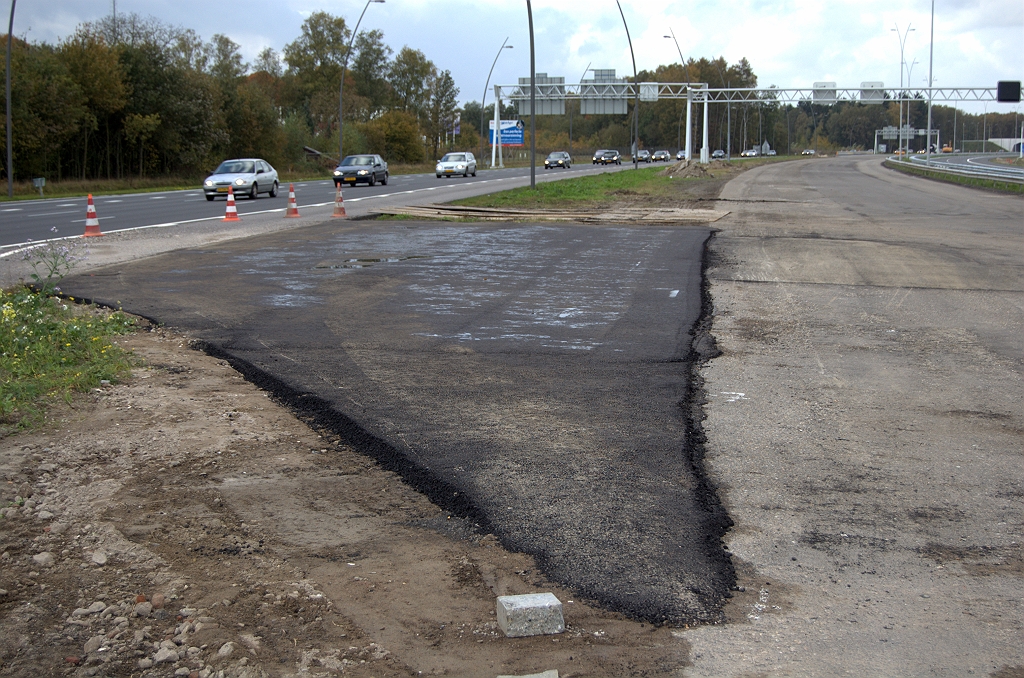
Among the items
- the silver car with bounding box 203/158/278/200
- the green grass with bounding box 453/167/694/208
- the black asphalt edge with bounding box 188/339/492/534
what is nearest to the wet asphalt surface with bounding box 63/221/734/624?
the black asphalt edge with bounding box 188/339/492/534

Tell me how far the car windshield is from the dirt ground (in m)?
30.8

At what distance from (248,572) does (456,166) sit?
5440cm

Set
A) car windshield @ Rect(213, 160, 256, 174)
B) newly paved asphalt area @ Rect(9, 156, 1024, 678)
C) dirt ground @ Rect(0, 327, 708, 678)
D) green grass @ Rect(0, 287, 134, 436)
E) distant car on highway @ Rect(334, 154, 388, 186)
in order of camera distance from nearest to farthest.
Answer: dirt ground @ Rect(0, 327, 708, 678) → newly paved asphalt area @ Rect(9, 156, 1024, 678) → green grass @ Rect(0, 287, 134, 436) → car windshield @ Rect(213, 160, 256, 174) → distant car on highway @ Rect(334, 154, 388, 186)

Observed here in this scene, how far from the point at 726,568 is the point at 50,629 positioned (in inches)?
108

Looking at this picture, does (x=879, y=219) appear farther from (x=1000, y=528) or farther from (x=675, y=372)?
(x=1000, y=528)

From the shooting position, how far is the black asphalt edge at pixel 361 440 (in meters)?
4.86

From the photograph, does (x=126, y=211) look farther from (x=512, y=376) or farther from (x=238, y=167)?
(x=512, y=376)

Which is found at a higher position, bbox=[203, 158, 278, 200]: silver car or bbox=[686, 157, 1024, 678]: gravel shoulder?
bbox=[203, 158, 278, 200]: silver car

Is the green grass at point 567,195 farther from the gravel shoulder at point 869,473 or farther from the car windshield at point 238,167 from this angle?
the gravel shoulder at point 869,473

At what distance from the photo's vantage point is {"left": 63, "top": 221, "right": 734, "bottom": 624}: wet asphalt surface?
4465 millimetres

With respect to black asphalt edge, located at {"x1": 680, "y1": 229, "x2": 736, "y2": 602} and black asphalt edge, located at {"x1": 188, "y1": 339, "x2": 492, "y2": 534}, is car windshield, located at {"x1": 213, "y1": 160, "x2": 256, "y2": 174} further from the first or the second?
black asphalt edge, located at {"x1": 188, "y1": 339, "x2": 492, "y2": 534}

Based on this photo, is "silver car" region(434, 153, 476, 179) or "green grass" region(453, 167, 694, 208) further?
"silver car" region(434, 153, 476, 179)


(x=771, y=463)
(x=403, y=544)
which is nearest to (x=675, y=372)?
(x=771, y=463)

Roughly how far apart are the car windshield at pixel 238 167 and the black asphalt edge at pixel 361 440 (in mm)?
28624
